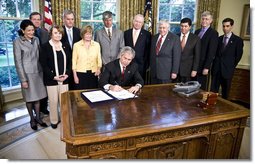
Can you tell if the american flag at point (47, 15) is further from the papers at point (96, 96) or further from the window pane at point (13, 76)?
the papers at point (96, 96)

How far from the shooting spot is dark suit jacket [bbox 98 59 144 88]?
88.7 inches

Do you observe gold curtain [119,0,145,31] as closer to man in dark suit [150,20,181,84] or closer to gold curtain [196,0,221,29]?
gold curtain [196,0,221,29]

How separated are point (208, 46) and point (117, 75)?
1550 millimetres

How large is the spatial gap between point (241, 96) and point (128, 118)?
2.86 m

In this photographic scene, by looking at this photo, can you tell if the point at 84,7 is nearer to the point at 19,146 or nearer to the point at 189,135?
the point at 19,146

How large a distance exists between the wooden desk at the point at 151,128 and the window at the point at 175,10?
114 inches

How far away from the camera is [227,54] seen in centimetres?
312

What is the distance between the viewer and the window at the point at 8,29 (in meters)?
3.50

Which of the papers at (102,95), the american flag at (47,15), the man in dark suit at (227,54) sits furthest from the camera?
the american flag at (47,15)

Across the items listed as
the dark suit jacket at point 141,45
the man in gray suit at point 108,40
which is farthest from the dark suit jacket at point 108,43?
the dark suit jacket at point 141,45

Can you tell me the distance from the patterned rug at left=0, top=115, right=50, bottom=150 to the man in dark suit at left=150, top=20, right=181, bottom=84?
64.8 inches

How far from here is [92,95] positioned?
1.98 m

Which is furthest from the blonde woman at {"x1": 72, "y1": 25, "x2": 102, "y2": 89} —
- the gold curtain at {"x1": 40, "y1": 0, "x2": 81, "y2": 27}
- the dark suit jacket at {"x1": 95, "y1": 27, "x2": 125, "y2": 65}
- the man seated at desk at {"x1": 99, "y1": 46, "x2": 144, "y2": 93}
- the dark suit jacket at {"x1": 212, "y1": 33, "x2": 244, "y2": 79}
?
the dark suit jacket at {"x1": 212, "y1": 33, "x2": 244, "y2": 79}

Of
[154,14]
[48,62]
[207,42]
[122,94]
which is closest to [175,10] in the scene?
[154,14]
